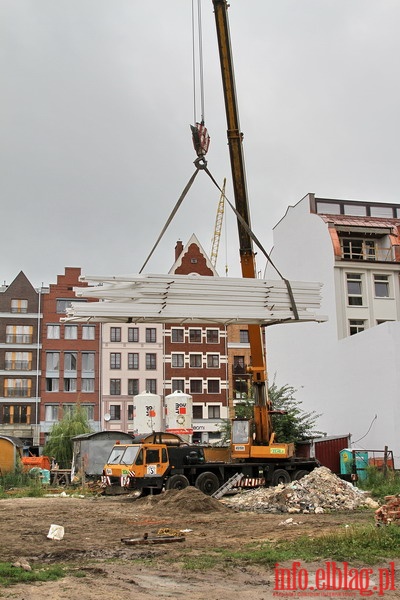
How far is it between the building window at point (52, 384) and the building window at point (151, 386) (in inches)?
292

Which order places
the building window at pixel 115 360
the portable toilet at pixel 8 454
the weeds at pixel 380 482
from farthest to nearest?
the building window at pixel 115 360 → the portable toilet at pixel 8 454 → the weeds at pixel 380 482

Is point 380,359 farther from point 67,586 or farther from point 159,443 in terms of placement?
point 67,586

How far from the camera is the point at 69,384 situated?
6119cm

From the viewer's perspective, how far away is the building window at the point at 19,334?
61531 mm

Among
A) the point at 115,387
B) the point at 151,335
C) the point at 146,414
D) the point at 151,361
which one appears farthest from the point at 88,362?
the point at 146,414

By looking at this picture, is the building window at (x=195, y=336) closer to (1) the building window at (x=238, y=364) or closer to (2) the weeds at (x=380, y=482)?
(1) the building window at (x=238, y=364)

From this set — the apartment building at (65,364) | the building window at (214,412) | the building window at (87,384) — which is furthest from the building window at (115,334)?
the building window at (214,412)

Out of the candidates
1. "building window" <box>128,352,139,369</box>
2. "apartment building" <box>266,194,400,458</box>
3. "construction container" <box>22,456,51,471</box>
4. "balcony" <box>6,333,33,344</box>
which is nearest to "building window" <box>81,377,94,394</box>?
"building window" <box>128,352,139,369</box>

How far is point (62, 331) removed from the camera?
204 feet

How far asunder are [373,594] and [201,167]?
12.7m

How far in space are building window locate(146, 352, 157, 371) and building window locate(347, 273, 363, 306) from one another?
2187 centimetres

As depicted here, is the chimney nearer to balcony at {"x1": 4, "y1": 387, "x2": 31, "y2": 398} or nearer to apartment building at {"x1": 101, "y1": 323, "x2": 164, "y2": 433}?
apartment building at {"x1": 101, "y1": 323, "x2": 164, "y2": 433}

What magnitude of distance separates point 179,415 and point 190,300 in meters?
34.3

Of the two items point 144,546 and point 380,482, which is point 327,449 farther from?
point 144,546
